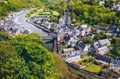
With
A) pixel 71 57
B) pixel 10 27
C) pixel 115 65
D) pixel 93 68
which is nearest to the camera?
pixel 93 68

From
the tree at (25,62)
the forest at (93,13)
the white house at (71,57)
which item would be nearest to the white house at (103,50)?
the white house at (71,57)

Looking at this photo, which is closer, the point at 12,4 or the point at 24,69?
the point at 24,69

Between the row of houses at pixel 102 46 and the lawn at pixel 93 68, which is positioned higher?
the row of houses at pixel 102 46

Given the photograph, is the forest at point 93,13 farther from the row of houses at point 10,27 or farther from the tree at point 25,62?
the tree at point 25,62

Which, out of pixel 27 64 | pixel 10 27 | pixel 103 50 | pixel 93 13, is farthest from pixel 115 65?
pixel 93 13

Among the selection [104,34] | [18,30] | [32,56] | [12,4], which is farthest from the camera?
[12,4]

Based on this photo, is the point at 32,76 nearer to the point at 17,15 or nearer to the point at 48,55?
the point at 48,55

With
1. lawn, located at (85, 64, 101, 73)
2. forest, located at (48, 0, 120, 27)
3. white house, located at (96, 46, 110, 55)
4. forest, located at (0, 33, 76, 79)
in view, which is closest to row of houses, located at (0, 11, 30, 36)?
forest, located at (48, 0, 120, 27)

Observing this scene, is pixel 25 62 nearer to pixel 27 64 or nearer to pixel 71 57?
pixel 27 64

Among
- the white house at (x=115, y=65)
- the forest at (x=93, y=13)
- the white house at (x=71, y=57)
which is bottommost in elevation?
the white house at (x=115, y=65)

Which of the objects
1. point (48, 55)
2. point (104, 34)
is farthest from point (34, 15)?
point (48, 55)

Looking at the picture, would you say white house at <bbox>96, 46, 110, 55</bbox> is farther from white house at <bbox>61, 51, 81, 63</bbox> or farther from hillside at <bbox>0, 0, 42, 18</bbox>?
hillside at <bbox>0, 0, 42, 18</bbox>
